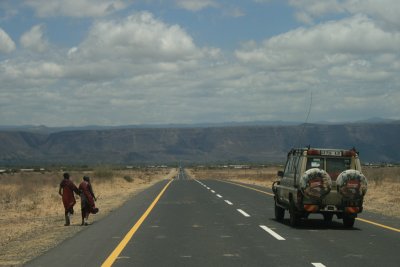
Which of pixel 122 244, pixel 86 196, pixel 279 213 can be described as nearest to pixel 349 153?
pixel 279 213

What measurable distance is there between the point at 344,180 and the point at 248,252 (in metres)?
4.84

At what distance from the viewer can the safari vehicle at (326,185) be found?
49.1 feet

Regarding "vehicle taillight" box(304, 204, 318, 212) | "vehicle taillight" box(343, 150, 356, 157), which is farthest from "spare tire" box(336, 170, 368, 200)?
"vehicle taillight" box(343, 150, 356, 157)

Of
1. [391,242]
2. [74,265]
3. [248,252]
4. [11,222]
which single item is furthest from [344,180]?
[11,222]

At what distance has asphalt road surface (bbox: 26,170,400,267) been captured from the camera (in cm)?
1031

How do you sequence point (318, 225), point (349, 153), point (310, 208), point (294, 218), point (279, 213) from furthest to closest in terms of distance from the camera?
point (279, 213), point (318, 225), point (349, 153), point (294, 218), point (310, 208)

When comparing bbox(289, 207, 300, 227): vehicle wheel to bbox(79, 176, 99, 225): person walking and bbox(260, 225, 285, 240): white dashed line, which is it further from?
bbox(79, 176, 99, 225): person walking

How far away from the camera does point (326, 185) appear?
15008 millimetres

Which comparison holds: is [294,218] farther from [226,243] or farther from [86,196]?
[86,196]

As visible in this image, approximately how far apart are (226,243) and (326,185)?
3743 millimetres

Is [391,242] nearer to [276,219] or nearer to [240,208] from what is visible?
[276,219]

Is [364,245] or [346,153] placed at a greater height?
[346,153]

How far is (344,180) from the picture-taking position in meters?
15.1

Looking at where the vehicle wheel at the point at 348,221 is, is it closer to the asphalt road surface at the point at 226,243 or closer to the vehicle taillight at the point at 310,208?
the asphalt road surface at the point at 226,243
